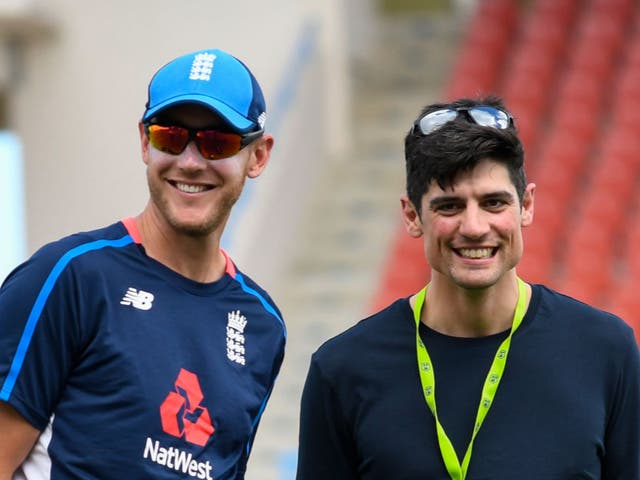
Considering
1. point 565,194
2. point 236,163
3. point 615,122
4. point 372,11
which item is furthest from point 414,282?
point 236,163

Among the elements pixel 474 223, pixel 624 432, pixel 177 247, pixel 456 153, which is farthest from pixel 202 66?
pixel 624 432

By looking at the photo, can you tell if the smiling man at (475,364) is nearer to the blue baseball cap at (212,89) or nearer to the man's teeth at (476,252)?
the man's teeth at (476,252)

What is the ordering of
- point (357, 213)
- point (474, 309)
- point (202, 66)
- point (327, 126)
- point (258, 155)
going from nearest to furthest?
point (474, 309)
point (202, 66)
point (258, 155)
point (357, 213)
point (327, 126)

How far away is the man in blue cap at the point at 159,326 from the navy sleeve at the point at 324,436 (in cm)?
18

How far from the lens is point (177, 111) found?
322 centimetres

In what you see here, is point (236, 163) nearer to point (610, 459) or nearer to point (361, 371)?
point (361, 371)

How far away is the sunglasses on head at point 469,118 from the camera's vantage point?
9.99 feet

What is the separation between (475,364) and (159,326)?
0.70 metres

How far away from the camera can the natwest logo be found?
3.09 meters

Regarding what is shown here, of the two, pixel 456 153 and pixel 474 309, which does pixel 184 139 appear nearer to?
pixel 456 153

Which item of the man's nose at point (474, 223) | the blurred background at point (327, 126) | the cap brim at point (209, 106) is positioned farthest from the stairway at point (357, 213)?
the man's nose at point (474, 223)

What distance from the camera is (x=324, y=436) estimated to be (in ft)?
10.3

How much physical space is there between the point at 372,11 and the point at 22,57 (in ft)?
9.42

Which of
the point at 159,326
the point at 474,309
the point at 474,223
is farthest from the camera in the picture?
the point at 159,326
